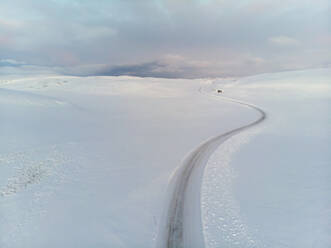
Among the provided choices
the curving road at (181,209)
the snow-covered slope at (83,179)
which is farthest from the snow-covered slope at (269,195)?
the snow-covered slope at (83,179)

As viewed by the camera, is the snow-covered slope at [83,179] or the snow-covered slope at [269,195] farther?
the snow-covered slope at [83,179]

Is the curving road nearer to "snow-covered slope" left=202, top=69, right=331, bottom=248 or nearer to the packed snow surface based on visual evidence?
the packed snow surface

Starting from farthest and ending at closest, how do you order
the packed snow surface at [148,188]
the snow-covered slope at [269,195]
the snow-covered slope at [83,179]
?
the snow-covered slope at [83,179] < the packed snow surface at [148,188] < the snow-covered slope at [269,195]

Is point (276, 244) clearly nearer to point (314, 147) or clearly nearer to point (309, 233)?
point (309, 233)

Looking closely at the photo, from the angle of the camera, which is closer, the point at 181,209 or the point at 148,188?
the point at 181,209

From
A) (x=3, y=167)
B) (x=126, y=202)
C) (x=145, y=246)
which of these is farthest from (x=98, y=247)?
(x=3, y=167)

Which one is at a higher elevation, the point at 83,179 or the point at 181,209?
the point at 83,179

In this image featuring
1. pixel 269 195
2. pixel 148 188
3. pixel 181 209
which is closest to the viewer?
pixel 181 209

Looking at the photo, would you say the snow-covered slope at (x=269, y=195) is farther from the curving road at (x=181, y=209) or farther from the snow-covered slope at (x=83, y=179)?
the snow-covered slope at (x=83, y=179)

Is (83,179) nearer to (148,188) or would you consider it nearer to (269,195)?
(148,188)

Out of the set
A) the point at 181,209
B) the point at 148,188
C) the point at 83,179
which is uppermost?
the point at 83,179

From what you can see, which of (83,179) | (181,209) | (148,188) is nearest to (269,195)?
(181,209)

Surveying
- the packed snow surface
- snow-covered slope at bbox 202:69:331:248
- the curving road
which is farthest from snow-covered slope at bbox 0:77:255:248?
snow-covered slope at bbox 202:69:331:248
